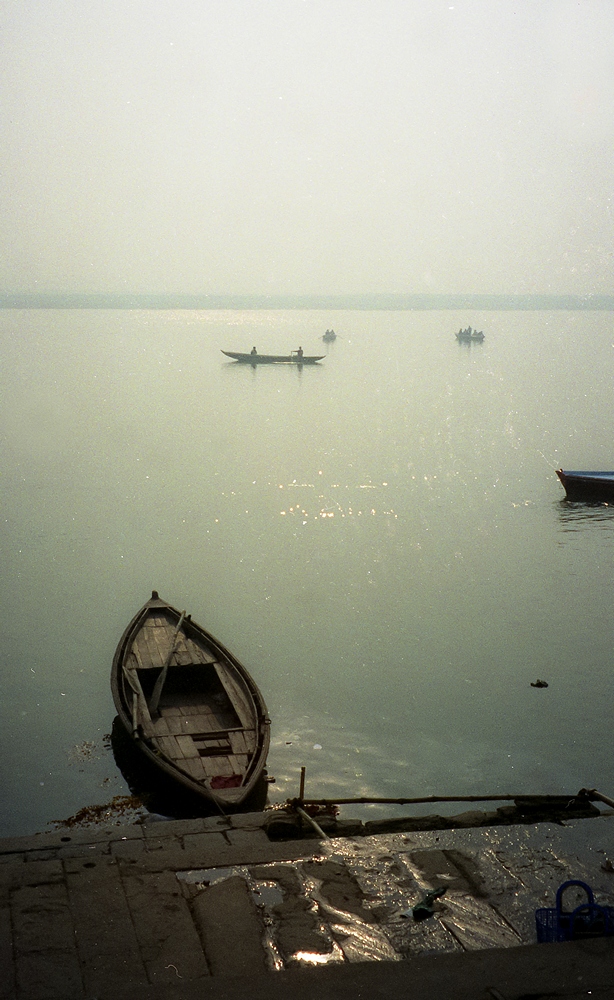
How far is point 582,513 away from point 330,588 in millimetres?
17501

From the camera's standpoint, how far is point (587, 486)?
4309 centimetres

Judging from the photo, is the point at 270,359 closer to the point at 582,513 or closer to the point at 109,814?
A: the point at 582,513

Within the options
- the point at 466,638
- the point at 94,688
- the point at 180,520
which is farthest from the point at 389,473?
the point at 94,688

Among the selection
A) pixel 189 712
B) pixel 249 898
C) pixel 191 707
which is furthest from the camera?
pixel 191 707

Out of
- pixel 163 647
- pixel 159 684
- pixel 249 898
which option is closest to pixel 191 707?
pixel 159 684

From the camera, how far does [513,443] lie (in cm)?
6462

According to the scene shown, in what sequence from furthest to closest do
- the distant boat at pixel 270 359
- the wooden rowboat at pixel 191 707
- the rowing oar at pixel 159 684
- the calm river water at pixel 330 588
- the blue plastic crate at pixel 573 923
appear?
the distant boat at pixel 270 359 → the calm river water at pixel 330 588 → the rowing oar at pixel 159 684 → the wooden rowboat at pixel 191 707 → the blue plastic crate at pixel 573 923

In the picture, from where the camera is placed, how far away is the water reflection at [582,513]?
39906mm

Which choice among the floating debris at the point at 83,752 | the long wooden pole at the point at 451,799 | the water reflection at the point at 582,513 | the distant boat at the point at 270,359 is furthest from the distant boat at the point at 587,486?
the distant boat at the point at 270,359

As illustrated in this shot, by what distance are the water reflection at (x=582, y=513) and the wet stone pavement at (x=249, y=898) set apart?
92.3 ft

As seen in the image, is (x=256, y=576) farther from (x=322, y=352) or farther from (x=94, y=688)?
(x=322, y=352)

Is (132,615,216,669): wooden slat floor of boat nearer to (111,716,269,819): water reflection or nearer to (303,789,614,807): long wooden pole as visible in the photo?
(111,716,269,819): water reflection

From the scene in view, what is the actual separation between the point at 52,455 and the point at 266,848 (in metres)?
43.3

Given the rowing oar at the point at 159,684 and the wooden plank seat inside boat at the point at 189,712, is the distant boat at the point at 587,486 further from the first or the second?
the rowing oar at the point at 159,684
